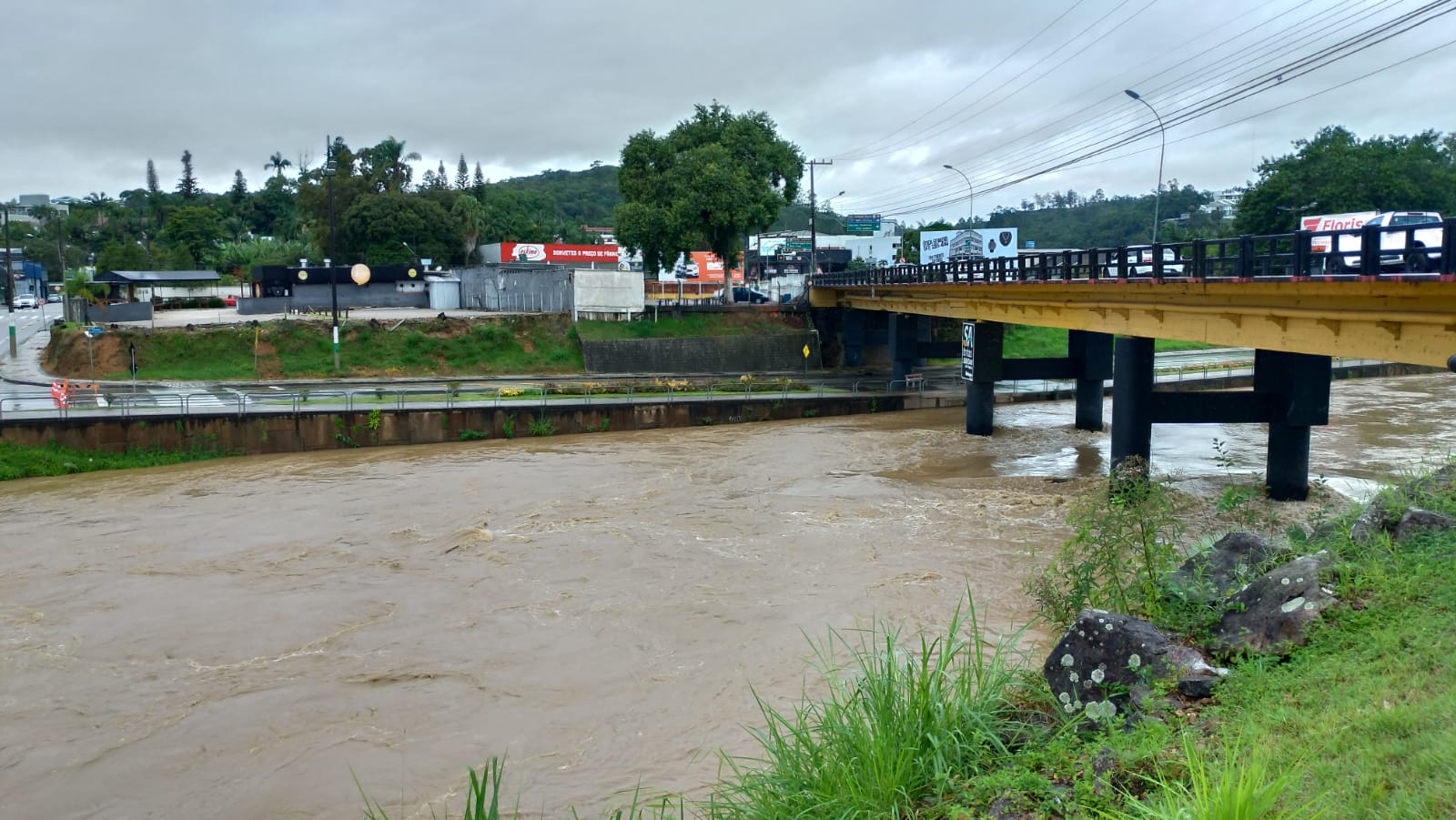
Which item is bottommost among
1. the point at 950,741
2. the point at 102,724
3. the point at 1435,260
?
the point at 102,724

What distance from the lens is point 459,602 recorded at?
17.0 meters

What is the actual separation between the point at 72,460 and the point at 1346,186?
72380mm

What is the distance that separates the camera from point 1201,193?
144 meters

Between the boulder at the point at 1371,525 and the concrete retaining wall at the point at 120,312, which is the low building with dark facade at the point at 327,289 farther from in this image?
the boulder at the point at 1371,525

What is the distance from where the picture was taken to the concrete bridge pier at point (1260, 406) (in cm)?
2431

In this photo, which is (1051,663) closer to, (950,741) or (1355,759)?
(950,741)

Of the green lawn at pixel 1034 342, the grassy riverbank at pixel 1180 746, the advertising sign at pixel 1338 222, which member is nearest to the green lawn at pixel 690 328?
the green lawn at pixel 1034 342

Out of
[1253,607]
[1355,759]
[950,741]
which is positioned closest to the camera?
[1355,759]

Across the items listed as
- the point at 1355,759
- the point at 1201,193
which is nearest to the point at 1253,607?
the point at 1355,759

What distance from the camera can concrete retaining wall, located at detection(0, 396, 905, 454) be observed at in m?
29.8

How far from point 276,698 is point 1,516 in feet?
52.0

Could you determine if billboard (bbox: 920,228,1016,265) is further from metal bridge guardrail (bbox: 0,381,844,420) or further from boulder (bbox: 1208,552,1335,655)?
boulder (bbox: 1208,552,1335,655)

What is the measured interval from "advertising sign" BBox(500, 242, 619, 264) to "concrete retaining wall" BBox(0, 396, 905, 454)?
43925mm

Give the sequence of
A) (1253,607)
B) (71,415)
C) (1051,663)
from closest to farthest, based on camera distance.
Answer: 1. (1051,663)
2. (1253,607)
3. (71,415)
